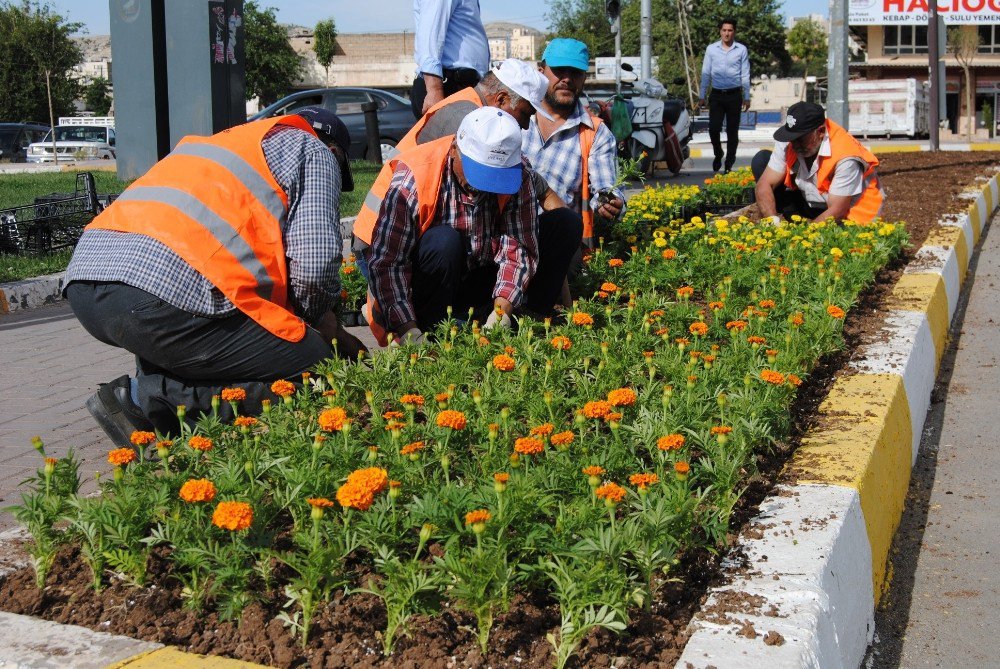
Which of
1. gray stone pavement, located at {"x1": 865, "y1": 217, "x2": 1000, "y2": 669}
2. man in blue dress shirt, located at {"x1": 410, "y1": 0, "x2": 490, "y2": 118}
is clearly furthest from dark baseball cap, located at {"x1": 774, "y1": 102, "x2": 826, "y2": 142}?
gray stone pavement, located at {"x1": 865, "y1": 217, "x2": 1000, "y2": 669}

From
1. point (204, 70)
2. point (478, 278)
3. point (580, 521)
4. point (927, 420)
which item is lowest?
point (927, 420)

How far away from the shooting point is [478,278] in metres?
4.94

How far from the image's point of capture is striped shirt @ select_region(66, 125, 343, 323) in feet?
12.1

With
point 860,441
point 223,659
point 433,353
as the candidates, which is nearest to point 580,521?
point 223,659

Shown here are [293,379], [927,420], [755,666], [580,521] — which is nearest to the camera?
[755,666]

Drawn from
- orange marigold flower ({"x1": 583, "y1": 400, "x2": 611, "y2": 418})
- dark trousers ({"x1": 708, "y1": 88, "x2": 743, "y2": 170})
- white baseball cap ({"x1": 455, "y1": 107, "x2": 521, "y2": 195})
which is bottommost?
orange marigold flower ({"x1": 583, "y1": 400, "x2": 611, "y2": 418})

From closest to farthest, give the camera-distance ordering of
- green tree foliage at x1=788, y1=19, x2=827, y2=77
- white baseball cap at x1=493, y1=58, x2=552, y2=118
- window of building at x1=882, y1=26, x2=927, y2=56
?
1. white baseball cap at x1=493, y1=58, x2=552, y2=118
2. window of building at x1=882, y1=26, x2=927, y2=56
3. green tree foliage at x1=788, y1=19, x2=827, y2=77

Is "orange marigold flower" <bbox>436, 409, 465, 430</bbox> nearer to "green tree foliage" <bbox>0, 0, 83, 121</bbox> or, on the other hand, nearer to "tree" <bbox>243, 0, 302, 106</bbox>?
"green tree foliage" <bbox>0, 0, 83, 121</bbox>

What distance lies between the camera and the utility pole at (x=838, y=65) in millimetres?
13486

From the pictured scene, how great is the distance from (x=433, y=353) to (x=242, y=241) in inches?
32.0

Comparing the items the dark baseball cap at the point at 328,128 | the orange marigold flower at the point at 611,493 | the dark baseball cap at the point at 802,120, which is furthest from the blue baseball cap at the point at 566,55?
the orange marigold flower at the point at 611,493

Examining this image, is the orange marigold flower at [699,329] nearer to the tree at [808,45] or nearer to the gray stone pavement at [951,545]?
the gray stone pavement at [951,545]

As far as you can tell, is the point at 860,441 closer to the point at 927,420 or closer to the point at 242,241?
the point at 927,420

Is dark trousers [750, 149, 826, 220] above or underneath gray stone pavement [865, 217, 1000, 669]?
above
